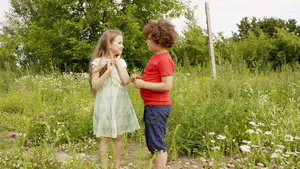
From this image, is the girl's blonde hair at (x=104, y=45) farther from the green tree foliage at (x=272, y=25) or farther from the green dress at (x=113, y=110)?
the green tree foliage at (x=272, y=25)

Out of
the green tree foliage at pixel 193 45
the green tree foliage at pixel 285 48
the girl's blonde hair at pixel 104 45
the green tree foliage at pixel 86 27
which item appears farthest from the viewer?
the green tree foliage at pixel 285 48

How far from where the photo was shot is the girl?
281 centimetres

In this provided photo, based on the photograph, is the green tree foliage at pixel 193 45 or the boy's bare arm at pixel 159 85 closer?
the boy's bare arm at pixel 159 85

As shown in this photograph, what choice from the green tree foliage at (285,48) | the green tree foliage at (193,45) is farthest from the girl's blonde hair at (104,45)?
the green tree foliage at (285,48)

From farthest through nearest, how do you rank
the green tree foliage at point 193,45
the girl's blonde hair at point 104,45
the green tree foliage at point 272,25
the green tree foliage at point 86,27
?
the green tree foliage at point 272,25, the green tree foliage at point 193,45, the green tree foliage at point 86,27, the girl's blonde hair at point 104,45

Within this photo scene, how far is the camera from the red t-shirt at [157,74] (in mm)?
2621

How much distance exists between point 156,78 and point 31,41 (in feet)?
38.3

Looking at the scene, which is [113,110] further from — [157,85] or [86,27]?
[86,27]

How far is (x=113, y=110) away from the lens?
2.81 metres

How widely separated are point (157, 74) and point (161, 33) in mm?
380

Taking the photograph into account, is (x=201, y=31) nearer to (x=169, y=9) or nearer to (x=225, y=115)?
(x=169, y=9)

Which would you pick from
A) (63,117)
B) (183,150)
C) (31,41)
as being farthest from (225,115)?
(31,41)

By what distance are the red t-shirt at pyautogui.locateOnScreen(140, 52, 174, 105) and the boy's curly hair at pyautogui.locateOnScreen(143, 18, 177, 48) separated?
4.8 inches

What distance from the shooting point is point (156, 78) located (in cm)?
271
